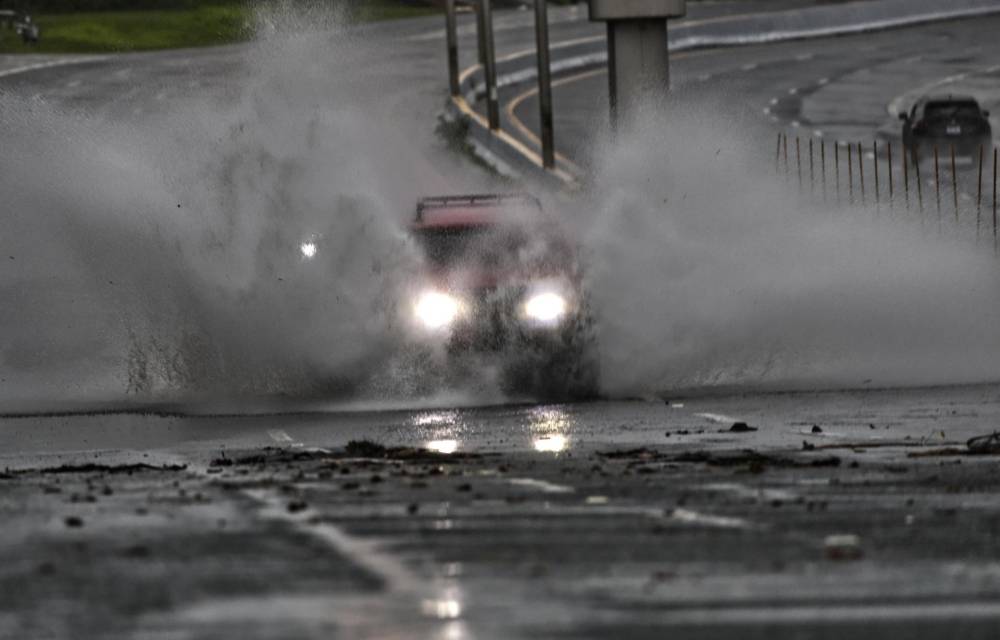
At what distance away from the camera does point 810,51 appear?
7850cm

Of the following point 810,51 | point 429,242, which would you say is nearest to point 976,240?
point 429,242

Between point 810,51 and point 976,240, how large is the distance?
1944 inches

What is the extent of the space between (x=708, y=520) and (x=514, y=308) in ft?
31.0

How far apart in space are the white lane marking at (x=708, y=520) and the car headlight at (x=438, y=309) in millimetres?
9253

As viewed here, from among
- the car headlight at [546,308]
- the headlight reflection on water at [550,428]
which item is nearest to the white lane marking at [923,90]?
the car headlight at [546,308]

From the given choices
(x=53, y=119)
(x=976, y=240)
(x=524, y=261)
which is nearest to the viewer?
(x=524, y=261)

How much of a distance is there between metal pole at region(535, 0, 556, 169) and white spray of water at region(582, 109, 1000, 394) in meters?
22.8

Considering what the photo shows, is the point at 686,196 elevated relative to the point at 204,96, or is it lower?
elevated

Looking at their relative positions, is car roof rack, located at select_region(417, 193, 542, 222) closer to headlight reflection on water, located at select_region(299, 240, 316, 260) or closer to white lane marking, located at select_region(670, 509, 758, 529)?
headlight reflection on water, located at select_region(299, 240, 316, 260)

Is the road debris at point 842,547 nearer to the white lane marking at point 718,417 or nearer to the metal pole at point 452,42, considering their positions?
the white lane marking at point 718,417

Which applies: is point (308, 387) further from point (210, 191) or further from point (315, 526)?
point (315, 526)

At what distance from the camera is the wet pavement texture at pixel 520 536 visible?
7957 mm

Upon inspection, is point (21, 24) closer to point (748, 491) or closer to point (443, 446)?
point (443, 446)

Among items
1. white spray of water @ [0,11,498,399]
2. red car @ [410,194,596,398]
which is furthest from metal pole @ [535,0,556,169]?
red car @ [410,194,596,398]
